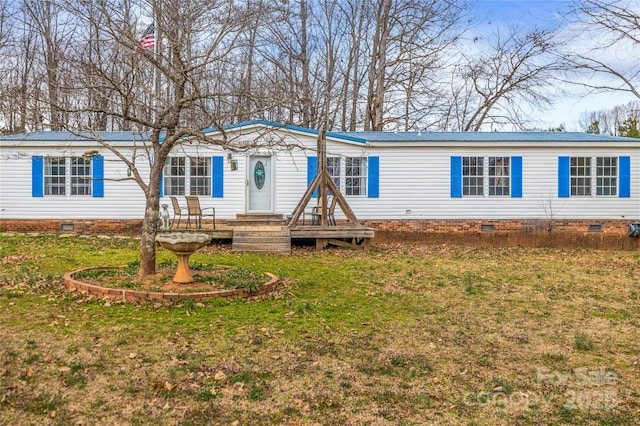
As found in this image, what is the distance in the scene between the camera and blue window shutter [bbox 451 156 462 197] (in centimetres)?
1415

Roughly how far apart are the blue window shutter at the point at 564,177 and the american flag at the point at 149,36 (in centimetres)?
1188

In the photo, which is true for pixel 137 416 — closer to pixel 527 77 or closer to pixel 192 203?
pixel 192 203

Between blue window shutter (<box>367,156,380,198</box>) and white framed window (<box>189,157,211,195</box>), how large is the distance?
15.1 ft

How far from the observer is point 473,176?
14.3 meters

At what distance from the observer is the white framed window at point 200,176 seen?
45.9 ft

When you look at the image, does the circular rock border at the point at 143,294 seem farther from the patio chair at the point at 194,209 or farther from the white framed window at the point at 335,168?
the white framed window at the point at 335,168

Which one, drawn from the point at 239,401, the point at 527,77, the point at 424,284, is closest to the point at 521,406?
the point at 239,401

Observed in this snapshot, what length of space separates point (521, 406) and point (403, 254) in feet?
27.5

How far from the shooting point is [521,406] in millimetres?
3467

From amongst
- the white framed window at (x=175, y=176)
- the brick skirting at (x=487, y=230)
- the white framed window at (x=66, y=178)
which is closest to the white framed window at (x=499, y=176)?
the brick skirting at (x=487, y=230)

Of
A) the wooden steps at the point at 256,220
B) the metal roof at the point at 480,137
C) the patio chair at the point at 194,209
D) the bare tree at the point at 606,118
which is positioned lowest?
the wooden steps at the point at 256,220

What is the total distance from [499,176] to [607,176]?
10.4 feet

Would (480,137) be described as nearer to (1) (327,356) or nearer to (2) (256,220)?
(2) (256,220)

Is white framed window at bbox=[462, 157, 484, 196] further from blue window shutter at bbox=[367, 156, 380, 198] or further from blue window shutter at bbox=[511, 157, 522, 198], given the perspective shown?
blue window shutter at bbox=[367, 156, 380, 198]
